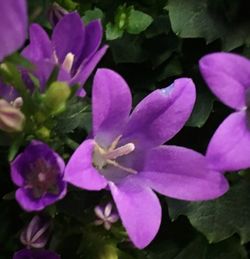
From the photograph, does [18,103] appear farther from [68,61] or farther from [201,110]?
[201,110]

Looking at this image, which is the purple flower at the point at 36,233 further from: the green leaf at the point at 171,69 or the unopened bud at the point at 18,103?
the green leaf at the point at 171,69

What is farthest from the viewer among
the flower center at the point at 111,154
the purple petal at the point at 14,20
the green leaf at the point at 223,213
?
the green leaf at the point at 223,213

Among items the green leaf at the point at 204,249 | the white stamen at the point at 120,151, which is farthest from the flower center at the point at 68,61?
the green leaf at the point at 204,249

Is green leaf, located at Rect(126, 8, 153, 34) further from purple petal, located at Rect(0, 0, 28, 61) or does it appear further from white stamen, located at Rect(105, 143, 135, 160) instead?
purple petal, located at Rect(0, 0, 28, 61)

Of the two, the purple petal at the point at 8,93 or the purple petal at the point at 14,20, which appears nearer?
the purple petal at the point at 14,20

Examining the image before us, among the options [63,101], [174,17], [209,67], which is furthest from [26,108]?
[174,17]

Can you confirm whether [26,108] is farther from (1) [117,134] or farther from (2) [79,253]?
(2) [79,253]

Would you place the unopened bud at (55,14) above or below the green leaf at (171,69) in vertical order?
above
